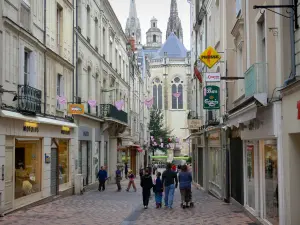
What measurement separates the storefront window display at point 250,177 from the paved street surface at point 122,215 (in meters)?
0.52

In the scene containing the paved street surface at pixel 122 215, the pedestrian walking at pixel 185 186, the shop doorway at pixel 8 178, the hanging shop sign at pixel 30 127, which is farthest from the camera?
the pedestrian walking at pixel 185 186

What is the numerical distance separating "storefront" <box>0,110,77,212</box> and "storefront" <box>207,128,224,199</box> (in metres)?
6.57

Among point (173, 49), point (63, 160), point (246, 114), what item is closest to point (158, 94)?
point (173, 49)

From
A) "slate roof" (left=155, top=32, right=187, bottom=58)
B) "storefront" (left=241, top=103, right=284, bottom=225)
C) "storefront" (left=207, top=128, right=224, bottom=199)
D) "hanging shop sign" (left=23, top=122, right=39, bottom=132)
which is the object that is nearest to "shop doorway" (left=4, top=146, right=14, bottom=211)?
"hanging shop sign" (left=23, top=122, right=39, bottom=132)

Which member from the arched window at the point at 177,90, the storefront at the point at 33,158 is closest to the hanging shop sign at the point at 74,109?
the storefront at the point at 33,158

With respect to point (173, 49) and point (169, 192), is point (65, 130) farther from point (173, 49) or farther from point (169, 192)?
point (173, 49)

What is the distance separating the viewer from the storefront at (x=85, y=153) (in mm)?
24266

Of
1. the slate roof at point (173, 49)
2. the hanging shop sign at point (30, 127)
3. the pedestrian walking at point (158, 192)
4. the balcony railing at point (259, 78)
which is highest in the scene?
the slate roof at point (173, 49)

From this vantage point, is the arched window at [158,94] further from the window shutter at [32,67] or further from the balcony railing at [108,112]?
the window shutter at [32,67]

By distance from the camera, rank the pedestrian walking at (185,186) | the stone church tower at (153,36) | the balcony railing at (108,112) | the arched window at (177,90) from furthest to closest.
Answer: the stone church tower at (153,36), the arched window at (177,90), the balcony railing at (108,112), the pedestrian walking at (185,186)

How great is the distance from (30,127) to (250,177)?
749cm

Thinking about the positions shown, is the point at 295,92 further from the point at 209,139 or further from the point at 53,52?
the point at 209,139

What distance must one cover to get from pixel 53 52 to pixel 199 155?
1387 centimetres

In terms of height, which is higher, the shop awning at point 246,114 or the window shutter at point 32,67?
the window shutter at point 32,67
